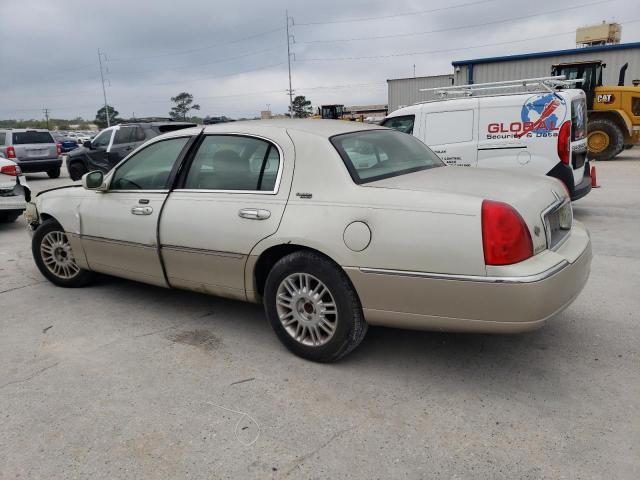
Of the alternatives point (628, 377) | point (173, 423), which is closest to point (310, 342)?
point (173, 423)

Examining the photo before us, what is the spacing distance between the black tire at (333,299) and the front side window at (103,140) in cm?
1242

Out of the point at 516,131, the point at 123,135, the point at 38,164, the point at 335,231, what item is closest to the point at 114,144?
the point at 123,135

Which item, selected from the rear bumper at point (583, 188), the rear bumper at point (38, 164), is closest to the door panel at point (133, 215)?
the rear bumper at point (583, 188)

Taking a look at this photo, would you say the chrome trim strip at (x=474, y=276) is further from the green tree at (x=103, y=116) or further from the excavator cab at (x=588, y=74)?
the green tree at (x=103, y=116)

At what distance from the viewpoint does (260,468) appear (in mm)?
2396

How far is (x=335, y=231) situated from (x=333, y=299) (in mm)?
414

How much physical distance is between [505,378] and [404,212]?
46.7 inches

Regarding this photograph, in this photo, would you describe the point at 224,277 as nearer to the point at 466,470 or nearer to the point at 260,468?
the point at 260,468

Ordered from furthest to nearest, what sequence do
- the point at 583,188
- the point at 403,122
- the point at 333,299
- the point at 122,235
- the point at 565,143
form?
the point at 403,122 < the point at 583,188 < the point at 565,143 < the point at 122,235 < the point at 333,299

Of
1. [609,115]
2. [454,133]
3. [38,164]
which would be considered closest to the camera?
[454,133]

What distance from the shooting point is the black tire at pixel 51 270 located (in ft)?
16.2

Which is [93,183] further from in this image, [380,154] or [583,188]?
[583,188]

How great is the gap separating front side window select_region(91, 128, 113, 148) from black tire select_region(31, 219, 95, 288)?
32.6 ft

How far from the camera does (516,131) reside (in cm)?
744
